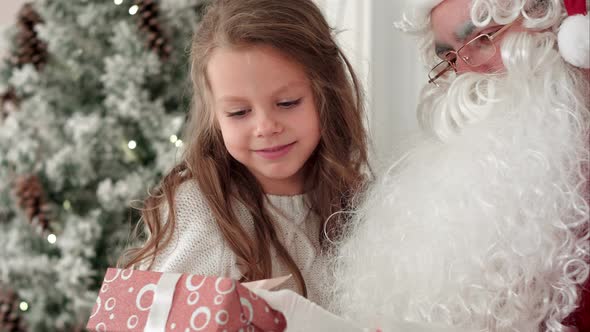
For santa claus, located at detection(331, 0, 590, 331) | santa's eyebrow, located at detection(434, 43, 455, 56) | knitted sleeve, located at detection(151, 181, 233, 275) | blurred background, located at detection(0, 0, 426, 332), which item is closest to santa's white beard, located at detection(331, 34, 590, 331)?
santa claus, located at detection(331, 0, 590, 331)

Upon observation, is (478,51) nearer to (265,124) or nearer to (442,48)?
(442,48)

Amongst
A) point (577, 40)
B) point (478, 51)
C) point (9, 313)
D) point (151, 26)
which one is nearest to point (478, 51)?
point (478, 51)

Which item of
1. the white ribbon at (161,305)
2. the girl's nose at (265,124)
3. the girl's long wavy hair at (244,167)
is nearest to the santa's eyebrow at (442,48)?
the girl's long wavy hair at (244,167)

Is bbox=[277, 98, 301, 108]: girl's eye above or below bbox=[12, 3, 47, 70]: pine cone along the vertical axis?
above

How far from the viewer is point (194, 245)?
1.44 meters

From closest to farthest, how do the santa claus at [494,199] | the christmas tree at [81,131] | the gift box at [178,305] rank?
the gift box at [178,305] < the santa claus at [494,199] < the christmas tree at [81,131]

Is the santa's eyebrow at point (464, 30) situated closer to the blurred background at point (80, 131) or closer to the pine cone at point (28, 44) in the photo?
the blurred background at point (80, 131)

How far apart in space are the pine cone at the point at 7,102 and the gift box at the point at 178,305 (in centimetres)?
161

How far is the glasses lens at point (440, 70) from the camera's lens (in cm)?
140

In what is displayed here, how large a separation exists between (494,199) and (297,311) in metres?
0.39

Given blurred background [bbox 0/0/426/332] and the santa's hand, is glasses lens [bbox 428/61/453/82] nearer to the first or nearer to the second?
the santa's hand

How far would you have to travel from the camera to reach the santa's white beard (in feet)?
3.47

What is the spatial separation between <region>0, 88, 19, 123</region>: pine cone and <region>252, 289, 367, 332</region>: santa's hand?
1.83 meters

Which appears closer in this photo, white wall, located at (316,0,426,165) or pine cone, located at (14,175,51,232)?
white wall, located at (316,0,426,165)
